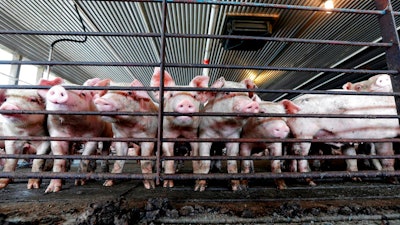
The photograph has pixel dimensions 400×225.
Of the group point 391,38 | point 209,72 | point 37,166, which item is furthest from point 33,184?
point 209,72

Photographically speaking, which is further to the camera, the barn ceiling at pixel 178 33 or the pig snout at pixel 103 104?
the barn ceiling at pixel 178 33

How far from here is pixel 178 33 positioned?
4.18 meters

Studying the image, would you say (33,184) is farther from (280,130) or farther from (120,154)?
(280,130)

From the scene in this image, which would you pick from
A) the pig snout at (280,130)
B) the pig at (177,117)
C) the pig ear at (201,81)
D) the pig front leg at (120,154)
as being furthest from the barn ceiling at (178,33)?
the pig front leg at (120,154)

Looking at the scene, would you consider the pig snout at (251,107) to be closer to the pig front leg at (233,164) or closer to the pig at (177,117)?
the pig at (177,117)

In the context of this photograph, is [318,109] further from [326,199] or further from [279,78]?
[279,78]

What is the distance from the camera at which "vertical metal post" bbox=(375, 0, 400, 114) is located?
77.9 inches

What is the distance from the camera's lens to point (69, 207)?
1.54 m

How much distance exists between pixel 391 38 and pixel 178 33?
317 cm

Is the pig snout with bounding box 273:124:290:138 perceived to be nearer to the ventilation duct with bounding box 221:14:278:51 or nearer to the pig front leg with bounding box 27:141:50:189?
the ventilation duct with bounding box 221:14:278:51

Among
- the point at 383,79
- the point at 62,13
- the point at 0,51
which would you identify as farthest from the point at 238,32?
the point at 0,51

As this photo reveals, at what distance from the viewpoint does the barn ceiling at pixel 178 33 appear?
437 cm

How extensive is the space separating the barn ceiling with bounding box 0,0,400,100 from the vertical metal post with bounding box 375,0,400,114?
1.11 meters

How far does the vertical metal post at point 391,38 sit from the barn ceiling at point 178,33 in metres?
1.11
